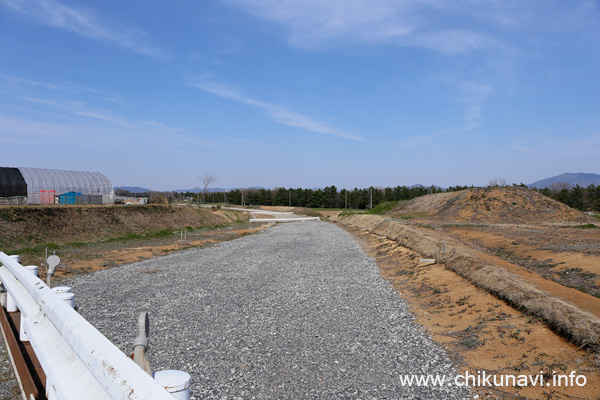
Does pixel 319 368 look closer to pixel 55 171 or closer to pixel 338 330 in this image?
pixel 338 330

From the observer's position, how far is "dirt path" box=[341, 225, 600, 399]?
20.9ft

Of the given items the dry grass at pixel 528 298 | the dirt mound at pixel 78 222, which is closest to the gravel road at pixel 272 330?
the dry grass at pixel 528 298

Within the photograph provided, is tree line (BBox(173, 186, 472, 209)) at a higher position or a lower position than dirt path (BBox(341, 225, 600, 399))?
higher

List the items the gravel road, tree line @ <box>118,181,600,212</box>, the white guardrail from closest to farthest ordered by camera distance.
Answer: the white guardrail < the gravel road < tree line @ <box>118,181,600,212</box>

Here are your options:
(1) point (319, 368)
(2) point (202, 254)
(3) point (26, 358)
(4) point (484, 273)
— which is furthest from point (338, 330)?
(2) point (202, 254)

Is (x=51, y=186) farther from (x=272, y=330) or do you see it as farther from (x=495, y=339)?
(x=495, y=339)

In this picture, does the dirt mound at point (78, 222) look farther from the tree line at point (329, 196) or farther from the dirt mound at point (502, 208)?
the tree line at point (329, 196)

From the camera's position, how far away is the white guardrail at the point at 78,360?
153 centimetres

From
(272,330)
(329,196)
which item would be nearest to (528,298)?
(272,330)

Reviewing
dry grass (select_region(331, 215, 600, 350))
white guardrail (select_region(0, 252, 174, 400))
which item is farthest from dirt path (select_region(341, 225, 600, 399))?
white guardrail (select_region(0, 252, 174, 400))

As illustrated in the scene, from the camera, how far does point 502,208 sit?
1797 inches

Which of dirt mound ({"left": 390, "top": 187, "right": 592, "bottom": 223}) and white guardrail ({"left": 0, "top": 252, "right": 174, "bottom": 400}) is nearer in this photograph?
white guardrail ({"left": 0, "top": 252, "right": 174, "bottom": 400})

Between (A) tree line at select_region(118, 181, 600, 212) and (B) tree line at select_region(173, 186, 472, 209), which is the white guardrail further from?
(B) tree line at select_region(173, 186, 472, 209)

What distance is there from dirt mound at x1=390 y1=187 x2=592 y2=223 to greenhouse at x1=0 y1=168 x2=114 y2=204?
44193mm
